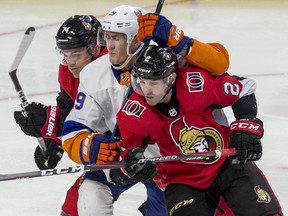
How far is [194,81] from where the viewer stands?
391cm

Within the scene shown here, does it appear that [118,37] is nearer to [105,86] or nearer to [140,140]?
[105,86]

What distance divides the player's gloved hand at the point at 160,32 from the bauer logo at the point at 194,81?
0.12m

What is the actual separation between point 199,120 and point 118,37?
536 millimetres

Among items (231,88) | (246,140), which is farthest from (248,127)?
(231,88)

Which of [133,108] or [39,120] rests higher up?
[133,108]

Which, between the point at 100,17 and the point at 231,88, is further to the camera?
the point at 100,17

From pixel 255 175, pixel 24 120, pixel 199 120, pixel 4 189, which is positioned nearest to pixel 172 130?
pixel 199 120

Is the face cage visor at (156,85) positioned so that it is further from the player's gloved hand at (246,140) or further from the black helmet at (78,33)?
the black helmet at (78,33)

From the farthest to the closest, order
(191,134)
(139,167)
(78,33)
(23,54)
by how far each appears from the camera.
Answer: (23,54)
(78,33)
(191,134)
(139,167)

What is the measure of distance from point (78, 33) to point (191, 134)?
32.0 inches

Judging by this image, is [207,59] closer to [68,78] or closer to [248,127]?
[248,127]

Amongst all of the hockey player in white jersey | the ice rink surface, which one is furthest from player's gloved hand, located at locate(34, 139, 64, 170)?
the hockey player in white jersey

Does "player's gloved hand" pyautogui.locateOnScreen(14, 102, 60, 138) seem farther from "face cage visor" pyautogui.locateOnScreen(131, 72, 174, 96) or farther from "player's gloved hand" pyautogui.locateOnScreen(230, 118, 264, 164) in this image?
"player's gloved hand" pyautogui.locateOnScreen(230, 118, 264, 164)

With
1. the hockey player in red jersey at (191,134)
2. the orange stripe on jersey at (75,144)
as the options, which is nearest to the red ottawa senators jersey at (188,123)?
the hockey player in red jersey at (191,134)
